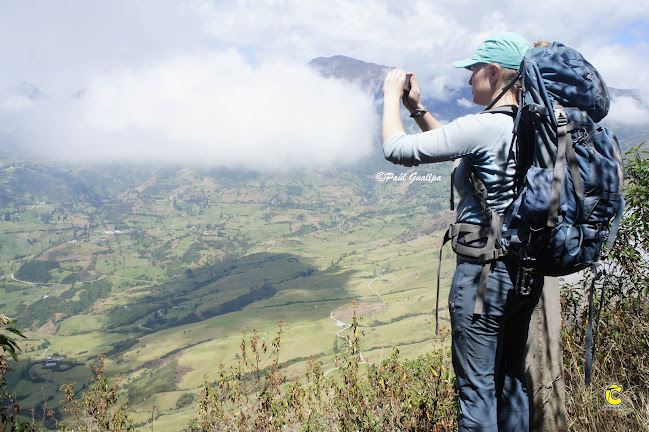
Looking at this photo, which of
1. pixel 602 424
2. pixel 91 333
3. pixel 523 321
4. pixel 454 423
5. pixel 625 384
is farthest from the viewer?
pixel 91 333

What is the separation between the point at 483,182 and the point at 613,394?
2.61 metres

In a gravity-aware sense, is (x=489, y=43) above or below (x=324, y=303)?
above

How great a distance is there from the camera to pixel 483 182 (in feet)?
8.75

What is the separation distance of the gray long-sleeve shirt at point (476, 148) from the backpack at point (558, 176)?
0.07 m

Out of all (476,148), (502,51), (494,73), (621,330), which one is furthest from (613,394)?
(502,51)

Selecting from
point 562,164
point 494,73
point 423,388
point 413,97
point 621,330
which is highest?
point 494,73

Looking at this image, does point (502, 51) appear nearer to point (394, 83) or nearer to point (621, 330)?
point (394, 83)

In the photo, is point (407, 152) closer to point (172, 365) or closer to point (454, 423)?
point (454, 423)

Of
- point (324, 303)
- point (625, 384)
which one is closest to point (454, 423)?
point (625, 384)

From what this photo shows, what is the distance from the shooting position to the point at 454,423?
388 cm

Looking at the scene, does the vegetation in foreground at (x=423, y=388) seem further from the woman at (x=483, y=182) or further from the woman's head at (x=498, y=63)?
the woman's head at (x=498, y=63)

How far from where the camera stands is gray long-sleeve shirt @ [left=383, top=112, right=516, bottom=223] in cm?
249

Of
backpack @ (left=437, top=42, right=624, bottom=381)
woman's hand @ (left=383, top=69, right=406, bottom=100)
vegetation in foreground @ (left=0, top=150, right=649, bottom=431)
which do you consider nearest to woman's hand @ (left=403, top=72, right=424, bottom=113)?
woman's hand @ (left=383, top=69, right=406, bottom=100)

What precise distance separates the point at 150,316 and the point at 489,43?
171923 millimetres
